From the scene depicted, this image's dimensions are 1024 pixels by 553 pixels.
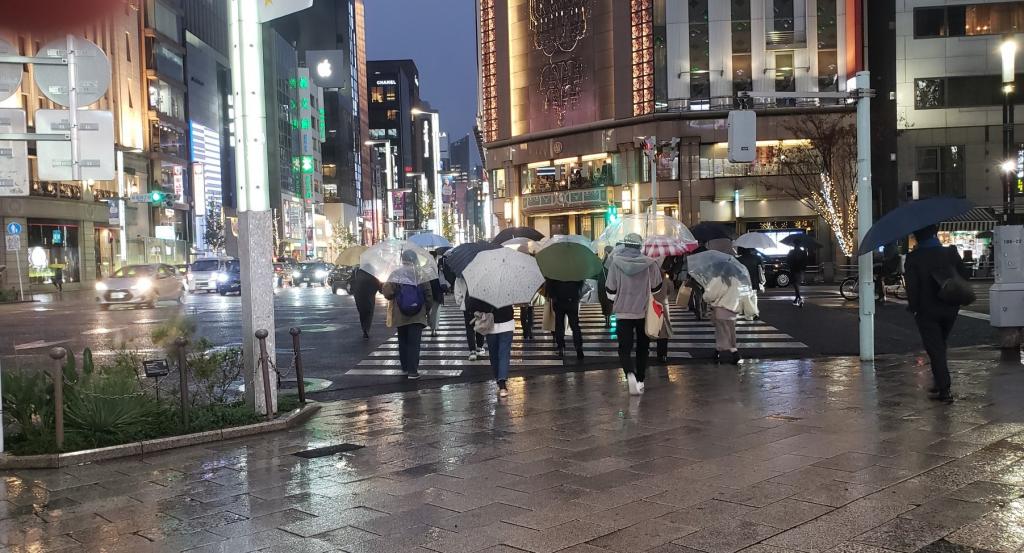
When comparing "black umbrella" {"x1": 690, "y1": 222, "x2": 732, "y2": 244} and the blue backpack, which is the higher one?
"black umbrella" {"x1": 690, "y1": 222, "x2": 732, "y2": 244}

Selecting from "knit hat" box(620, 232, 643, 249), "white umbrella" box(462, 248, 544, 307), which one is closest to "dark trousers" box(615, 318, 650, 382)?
"knit hat" box(620, 232, 643, 249)

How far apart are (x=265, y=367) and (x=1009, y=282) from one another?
35.1 feet

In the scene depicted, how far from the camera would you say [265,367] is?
8.80m

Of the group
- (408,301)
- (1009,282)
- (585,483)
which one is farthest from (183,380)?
(1009,282)

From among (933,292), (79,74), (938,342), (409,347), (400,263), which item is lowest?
(409,347)

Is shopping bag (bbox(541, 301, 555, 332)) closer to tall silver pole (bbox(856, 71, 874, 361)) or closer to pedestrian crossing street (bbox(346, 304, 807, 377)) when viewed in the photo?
pedestrian crossing street (bbox(346, 304, 807, 377))

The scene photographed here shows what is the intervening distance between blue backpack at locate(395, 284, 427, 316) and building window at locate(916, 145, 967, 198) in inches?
1631

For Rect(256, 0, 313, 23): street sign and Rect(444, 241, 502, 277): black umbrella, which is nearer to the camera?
Rect(256, 0, 313, 23): street sign

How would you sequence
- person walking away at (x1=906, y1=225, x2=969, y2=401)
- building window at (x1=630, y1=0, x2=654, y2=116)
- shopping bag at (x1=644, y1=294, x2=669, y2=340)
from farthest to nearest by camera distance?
building window at (x1=630, y1=0, x2=654, y2=116)
shopping bag at (x1=644, y1=294, x2=669, y2=340)
person walking away at (x1=906, y1=225, x2=969, y2=401)

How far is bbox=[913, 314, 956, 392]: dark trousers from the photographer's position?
857 cm

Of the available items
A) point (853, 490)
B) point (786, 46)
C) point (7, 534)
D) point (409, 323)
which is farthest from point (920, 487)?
point (786, 46)

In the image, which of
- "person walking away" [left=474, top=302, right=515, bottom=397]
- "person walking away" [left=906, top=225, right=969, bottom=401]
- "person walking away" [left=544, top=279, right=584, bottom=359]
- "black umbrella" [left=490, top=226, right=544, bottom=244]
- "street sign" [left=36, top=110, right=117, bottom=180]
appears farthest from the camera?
"black umbrella" [left=490, top=226, right=544, bottom=244]

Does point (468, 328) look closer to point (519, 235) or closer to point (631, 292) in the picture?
point (519, 235)

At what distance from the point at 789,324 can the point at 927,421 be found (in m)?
11.1
